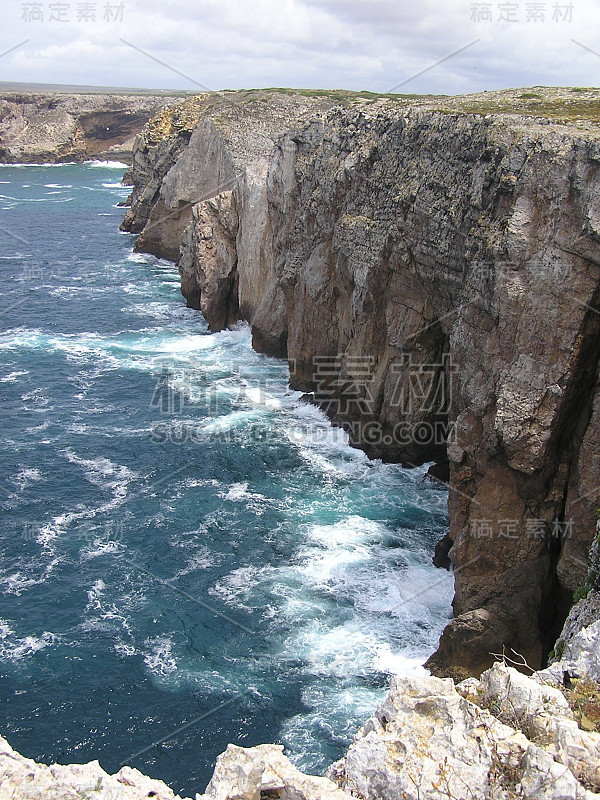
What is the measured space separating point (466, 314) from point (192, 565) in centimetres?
1836

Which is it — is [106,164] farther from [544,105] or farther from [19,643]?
[19,643]

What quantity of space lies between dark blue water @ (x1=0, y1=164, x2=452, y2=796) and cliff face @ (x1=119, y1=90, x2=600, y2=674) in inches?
139

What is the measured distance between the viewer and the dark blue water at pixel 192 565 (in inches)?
1202

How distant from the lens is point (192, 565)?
39438 mm

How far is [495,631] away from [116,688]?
1565 centimetres

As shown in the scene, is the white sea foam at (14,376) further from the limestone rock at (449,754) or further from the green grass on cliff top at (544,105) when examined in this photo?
the limestone rock at (449,754)

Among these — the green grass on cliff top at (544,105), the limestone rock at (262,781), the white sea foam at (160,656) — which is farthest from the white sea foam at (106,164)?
the limestone rock at (262,781)

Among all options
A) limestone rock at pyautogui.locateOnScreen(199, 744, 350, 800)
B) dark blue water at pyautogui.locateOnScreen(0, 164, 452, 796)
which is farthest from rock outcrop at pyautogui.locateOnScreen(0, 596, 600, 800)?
dark blue water at pyautogui.locateOnScreen(0, 164, 452, 796)

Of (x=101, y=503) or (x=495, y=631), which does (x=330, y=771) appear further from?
(x=101, y=503)

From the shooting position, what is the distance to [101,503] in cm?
4466

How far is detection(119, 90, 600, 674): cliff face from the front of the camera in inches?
1275

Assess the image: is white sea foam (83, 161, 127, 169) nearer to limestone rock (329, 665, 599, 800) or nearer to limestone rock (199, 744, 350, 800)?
limestone rock (329, 665, 599, 800)

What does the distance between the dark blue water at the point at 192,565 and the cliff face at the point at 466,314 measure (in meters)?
3.52

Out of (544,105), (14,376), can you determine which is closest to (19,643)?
(14,376)
